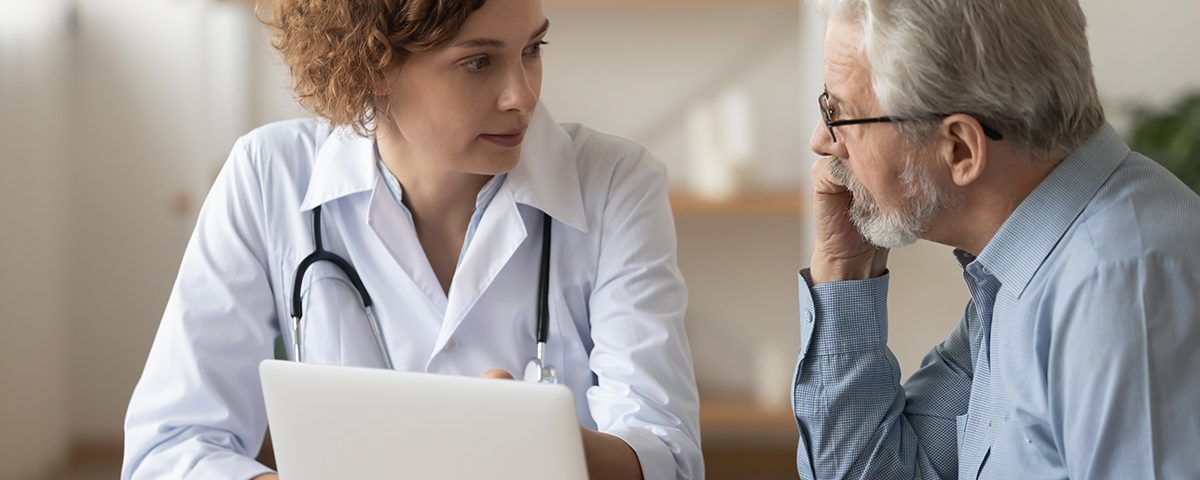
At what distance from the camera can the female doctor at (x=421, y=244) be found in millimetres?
1543

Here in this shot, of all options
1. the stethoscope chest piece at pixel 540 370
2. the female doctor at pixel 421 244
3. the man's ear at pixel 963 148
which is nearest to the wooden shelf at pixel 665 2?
the female doctor at pixel 421 244

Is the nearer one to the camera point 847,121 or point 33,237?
point 847,121

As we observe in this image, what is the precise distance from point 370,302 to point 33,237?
1976 millimetres

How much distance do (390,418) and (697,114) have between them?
229 cm

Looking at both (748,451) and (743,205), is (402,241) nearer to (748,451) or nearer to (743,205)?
(743,205)

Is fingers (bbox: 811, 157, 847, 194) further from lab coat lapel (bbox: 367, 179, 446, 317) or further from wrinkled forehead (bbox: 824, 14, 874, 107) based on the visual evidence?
lab coat lapel (bbox: 367, 179, 446, 317)

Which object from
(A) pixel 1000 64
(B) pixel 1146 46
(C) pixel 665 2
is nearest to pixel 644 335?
(A) pixel 1000 64

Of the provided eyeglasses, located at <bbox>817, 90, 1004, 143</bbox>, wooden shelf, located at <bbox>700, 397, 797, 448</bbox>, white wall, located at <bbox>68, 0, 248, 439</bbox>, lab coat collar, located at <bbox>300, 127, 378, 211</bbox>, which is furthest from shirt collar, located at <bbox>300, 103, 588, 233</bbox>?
white wall, located at <bbox>68, 0, 248, 439</bbox>

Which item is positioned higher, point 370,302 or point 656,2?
point 656,2

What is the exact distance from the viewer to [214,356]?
1.59 m

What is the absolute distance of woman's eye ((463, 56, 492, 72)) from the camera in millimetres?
1573

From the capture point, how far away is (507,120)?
63.0 inches

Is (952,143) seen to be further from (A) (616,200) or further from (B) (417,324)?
(B) (417,324)

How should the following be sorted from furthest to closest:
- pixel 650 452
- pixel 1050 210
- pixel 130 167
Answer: pixel 130 167, pixel 650 452, pixel 1050 210
